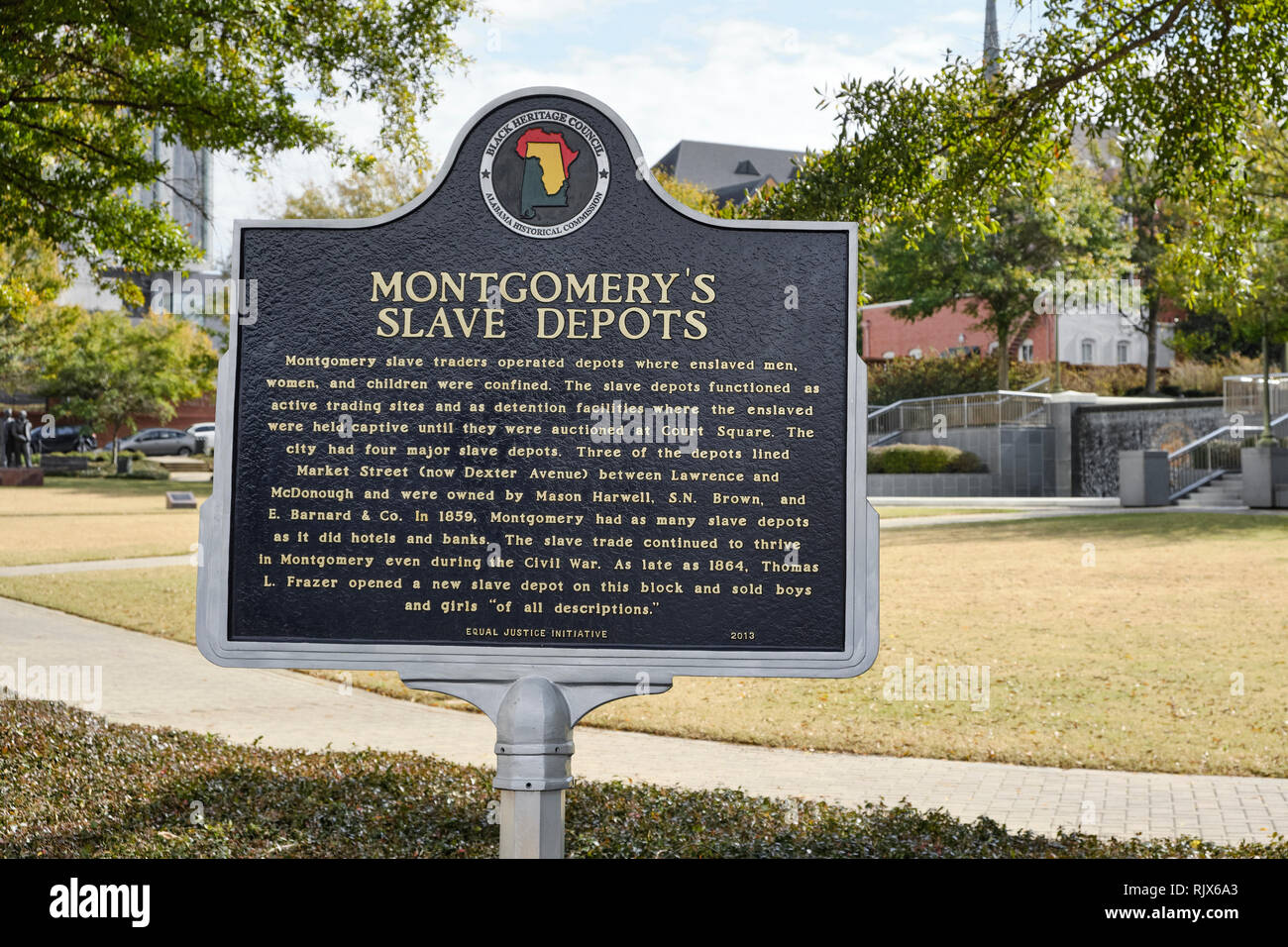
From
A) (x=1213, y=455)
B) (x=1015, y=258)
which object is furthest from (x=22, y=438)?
(x=1213, y=455)

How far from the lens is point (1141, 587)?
49.3 ft

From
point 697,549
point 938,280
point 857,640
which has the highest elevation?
point 938,280

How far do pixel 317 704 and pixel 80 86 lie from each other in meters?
6.53

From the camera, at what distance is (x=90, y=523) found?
86.2ft

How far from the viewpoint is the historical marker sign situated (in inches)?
164

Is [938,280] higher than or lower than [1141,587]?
higher

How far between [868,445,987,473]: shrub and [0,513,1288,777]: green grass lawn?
18586 mm

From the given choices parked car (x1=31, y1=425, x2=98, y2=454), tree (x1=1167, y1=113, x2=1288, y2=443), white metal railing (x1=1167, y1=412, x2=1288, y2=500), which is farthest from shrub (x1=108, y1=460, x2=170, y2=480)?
tree (x1=1167, y1=113, x2=1288, y2=443)

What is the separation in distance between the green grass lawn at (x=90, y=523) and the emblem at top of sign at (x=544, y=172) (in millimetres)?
17294

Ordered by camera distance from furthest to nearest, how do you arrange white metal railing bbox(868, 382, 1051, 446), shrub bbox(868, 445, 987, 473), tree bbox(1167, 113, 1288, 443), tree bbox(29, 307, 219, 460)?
tree bbox(29, 307, 219, 460)
white metal railing bbox(868, 382, 1051, 446)
shrub bbox(868, 445, 987, 473)
tree bbox(1167, 113, 1288, 443)

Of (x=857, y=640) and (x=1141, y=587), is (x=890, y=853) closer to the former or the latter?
(x=857, y=640)

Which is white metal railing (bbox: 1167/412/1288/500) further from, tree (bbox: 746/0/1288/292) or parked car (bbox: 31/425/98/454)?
parked car (bbox: 31/425/98/454)

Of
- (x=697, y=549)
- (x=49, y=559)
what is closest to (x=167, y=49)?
(x=697, y=549)

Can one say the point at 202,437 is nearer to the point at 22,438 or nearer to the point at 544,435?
the point at 22,438
